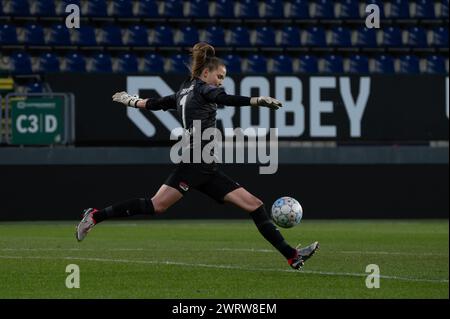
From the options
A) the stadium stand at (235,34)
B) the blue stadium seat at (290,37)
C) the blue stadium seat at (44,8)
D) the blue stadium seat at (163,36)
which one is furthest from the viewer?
the blue stadium seat at (290,37)

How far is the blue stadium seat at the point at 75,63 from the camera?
22453mm

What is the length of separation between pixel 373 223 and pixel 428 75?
3.53 meters

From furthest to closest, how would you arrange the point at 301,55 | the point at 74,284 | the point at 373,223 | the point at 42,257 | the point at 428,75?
the point at 301,55, the point at 428,75, the point at 373,223, the point at 42,257, the point at 74,284

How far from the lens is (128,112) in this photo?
20.9 m

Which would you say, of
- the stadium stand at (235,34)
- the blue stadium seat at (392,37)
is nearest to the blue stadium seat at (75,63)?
the stadium stand at (235,34)

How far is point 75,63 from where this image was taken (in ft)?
73.9

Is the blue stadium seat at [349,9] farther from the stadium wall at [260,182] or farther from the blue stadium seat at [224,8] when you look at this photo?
the stadium wall at [260,182]

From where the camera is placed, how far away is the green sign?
19891mm

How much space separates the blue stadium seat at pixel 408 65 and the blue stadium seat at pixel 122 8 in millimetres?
6023

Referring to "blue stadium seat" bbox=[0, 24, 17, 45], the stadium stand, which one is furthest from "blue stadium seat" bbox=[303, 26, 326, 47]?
"blue stadium seat" bbox=[0, 24, 17, 45]

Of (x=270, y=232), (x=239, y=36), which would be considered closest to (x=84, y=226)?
(x=270, y=232)
